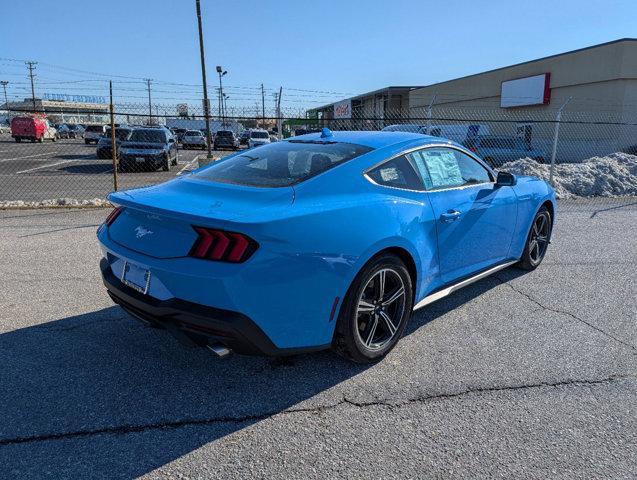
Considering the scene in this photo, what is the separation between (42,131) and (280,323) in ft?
158

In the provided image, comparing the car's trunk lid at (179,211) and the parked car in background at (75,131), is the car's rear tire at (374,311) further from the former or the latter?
the parked car in background at (75,131)

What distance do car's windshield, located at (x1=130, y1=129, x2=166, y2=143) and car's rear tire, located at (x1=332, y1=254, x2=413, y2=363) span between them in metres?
17.1

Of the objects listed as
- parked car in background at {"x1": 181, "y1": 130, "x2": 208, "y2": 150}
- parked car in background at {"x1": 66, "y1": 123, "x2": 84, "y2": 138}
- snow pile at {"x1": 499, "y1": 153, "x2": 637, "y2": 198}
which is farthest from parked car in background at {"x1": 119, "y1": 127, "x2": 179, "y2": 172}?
parked car in background at {"x1": 66, "y1": 123, "x2": 84, "y2": 138}

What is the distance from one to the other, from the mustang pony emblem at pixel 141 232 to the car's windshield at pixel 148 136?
1686 centimetres

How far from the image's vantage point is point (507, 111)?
101 ft

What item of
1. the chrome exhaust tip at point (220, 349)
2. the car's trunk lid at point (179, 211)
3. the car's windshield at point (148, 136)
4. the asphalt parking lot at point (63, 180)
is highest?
the car's windshield at point (148, 136)

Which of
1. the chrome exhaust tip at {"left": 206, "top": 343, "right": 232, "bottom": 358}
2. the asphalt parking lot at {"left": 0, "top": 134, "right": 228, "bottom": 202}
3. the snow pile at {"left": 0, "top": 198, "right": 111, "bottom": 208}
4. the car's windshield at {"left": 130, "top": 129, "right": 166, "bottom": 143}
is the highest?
the car's windshield at {"left": 130, "top": 129, "right": 166, "bottom": 143}

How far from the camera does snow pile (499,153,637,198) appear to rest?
11922 mm

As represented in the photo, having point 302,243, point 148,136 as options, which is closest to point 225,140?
point 148,136

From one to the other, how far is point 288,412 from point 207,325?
689 millimetres

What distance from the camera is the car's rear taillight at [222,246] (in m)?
2.52

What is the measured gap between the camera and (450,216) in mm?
3688

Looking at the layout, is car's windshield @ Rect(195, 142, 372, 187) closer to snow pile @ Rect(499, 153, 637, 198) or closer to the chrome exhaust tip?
the chrome exhaust tip

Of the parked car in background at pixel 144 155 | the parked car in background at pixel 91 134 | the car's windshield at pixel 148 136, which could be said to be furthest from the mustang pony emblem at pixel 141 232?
the parked car in background at pixel 91 134
